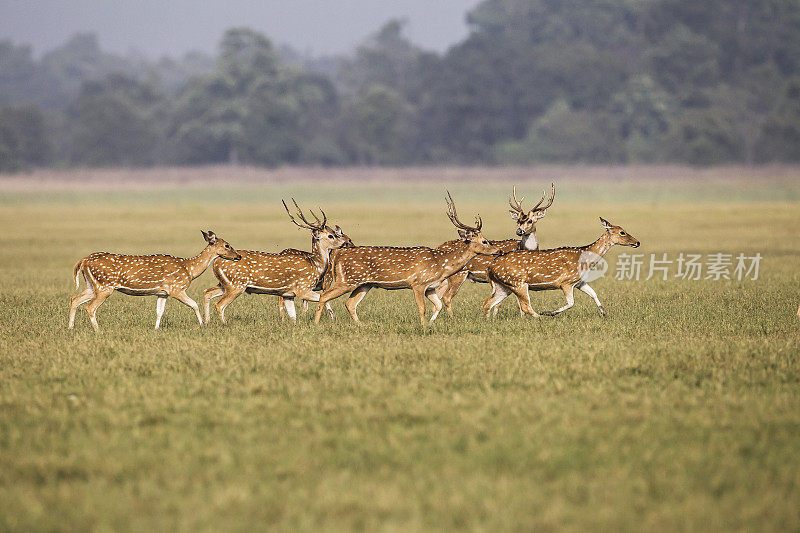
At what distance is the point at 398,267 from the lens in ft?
43.9

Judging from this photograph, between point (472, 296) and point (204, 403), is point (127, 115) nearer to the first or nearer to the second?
point (472, 296)

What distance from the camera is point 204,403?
897cm

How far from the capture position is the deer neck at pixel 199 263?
13.3 metres

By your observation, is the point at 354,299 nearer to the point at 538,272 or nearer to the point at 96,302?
the point at 538,272

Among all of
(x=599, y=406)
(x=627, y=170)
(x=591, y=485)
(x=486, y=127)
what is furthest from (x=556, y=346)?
(x=486, y=127)

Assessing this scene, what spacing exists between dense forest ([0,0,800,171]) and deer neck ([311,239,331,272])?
2741 inches

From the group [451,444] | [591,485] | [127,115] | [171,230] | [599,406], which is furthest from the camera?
[127,115]

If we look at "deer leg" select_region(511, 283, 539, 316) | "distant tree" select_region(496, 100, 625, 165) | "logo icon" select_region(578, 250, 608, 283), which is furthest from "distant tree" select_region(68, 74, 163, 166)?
"deer leg" select_region(511, 283, 539, 316)

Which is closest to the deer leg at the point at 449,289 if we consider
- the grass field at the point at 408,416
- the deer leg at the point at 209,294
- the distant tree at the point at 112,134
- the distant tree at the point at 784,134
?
the grass field at the point at 408,416

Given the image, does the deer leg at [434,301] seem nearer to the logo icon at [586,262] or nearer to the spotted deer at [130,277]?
the logo icon at [586,262]

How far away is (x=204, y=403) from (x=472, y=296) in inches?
342

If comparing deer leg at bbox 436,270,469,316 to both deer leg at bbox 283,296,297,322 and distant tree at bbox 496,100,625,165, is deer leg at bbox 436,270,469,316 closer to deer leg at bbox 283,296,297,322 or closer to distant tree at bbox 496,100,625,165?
deer leg at bbox 283,296,297,322

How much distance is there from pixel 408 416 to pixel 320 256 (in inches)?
218

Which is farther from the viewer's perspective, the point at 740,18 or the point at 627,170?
the point at 740,18
